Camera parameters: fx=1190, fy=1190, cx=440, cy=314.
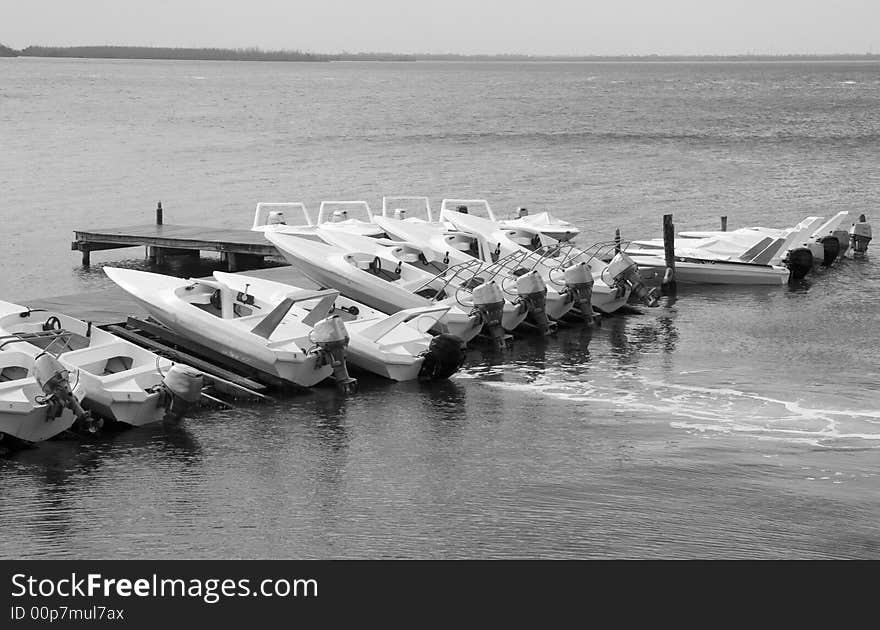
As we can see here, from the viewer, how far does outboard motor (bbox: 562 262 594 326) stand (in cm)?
2341

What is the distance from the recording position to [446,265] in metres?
24.3

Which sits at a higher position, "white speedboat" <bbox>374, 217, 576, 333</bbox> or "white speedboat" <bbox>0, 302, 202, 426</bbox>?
"white speedboat" <bbox>374, 217, 576, 333</bbox>

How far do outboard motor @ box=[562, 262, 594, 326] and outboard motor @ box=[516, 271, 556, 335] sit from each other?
97cm

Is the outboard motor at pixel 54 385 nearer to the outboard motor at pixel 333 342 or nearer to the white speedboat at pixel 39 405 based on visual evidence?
the white speedboat at pixel 39 405

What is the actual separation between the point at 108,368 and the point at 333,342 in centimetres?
330

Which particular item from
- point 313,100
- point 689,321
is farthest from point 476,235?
point 313,100

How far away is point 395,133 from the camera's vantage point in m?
82.8

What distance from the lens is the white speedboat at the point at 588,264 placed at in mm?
24438

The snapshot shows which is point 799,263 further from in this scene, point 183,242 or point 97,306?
point 97,306

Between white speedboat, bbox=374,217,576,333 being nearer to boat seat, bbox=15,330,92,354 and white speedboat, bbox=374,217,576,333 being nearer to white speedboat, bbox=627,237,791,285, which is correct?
white speedboat, bbox=627,237,791,285

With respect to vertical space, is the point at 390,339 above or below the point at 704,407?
above

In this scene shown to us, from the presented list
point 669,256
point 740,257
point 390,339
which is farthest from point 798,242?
point 390,339

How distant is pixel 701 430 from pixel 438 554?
570 centimetres

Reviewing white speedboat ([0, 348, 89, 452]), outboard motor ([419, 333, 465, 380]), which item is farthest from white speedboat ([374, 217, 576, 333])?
white speedboat ([0, 348, 89, 452])
